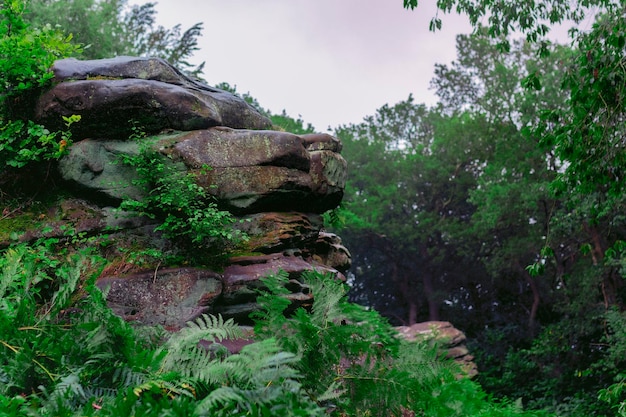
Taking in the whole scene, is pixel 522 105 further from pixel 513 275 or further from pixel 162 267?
pixel 162 267

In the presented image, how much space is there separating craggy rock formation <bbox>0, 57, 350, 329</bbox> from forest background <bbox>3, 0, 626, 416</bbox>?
7.97 ft

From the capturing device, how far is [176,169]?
20.9 ft

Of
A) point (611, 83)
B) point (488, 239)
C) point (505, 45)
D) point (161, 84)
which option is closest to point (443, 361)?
point (611, 83)

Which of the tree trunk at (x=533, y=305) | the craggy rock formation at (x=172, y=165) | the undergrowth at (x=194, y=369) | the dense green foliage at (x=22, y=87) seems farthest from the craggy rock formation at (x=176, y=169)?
the tree trunk at (x=533, y=305)

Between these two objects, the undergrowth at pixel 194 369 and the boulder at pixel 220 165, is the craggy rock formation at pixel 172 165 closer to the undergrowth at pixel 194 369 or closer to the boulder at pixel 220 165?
the boulder at pixel 220 165

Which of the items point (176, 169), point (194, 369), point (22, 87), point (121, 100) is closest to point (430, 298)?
point (176, 169)

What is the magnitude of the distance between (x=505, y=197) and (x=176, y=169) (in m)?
17.1

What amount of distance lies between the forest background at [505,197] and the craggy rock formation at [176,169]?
2.43 meters

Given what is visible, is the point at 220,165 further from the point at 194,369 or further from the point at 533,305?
the point at 533,305

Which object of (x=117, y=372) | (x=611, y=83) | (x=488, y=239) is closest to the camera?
(x=117, y=372)

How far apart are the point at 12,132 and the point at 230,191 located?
109 inches

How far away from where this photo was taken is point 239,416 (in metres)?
2.16

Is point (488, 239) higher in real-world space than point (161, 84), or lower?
higher

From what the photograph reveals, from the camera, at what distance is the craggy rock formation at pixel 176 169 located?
589cm
